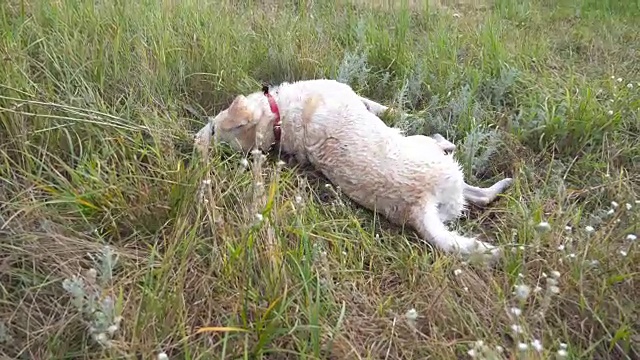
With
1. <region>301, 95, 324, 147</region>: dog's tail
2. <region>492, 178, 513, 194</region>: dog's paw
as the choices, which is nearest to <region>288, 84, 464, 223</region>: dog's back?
<region>301, 95, 324, 147</region>: dog's tail

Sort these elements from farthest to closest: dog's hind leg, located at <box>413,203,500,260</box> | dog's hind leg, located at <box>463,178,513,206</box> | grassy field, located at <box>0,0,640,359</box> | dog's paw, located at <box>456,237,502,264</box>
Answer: dog's hind leg, located at <box>463,178,513,206</box> < dog's hind leg, located at <box>413,203,500,260</box> < dog's paw, located at <box>456,237,502,264</box> < grassy field, located at <box>0,0,640,359</box>

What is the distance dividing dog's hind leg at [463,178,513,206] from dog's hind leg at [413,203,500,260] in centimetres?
29

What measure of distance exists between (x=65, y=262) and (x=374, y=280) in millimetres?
1247

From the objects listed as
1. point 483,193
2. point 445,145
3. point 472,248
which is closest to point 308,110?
point 445,145

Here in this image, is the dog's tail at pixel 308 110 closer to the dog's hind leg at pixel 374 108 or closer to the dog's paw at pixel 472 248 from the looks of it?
the dog's hind leg at pixel 374 108

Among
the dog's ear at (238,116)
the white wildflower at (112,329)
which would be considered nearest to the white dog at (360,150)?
the dog's ear at (238,116)

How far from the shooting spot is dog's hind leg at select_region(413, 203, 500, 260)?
8.23 ft

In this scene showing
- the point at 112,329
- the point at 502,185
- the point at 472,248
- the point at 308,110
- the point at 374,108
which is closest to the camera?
the point at 112,329

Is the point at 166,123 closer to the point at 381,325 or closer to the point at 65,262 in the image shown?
the point at 65,262

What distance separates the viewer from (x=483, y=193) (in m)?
2.99

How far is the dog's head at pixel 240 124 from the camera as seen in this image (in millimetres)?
3051

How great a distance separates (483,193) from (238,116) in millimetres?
1366

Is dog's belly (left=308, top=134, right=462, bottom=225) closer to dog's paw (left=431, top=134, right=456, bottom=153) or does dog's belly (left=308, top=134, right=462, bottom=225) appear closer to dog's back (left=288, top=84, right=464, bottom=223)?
dog's back (left=288, top=84, right=464, bottom=223)

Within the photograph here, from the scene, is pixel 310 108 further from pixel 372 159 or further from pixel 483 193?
pixel 483 193
